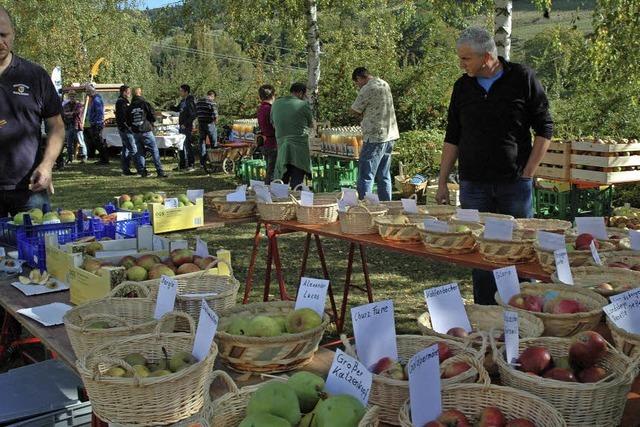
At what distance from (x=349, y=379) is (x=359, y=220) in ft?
7.66

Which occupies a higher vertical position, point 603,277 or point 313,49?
point 313,49

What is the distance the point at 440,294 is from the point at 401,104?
10.7 m

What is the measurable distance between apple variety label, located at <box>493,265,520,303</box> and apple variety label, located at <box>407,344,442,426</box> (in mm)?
896

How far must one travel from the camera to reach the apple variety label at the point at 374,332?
1832 millimetres

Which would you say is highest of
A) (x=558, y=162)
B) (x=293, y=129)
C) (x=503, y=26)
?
(x=503, y=26)

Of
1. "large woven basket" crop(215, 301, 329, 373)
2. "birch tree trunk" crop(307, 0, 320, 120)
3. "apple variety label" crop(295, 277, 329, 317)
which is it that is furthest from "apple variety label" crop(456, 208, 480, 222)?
"birch tree trunk" crop(307, 0, 320, 120)

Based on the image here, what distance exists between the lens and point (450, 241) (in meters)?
3.38

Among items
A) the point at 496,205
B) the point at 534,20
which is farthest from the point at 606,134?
the point at 534,20

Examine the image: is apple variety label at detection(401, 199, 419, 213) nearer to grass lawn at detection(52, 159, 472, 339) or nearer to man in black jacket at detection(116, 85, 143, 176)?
grass lawn at detection(52, 159, 472, 339)

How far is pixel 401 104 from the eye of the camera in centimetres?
1261

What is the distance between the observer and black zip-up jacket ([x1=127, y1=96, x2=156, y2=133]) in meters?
12.7

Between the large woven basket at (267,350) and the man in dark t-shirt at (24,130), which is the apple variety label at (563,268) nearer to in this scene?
the large woven basket at (267,350)

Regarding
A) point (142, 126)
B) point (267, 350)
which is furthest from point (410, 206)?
point (142, 126)

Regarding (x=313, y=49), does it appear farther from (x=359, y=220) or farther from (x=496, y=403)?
(x=496, y=403)
